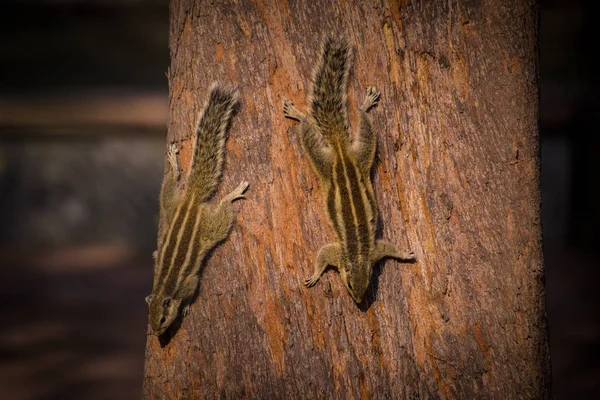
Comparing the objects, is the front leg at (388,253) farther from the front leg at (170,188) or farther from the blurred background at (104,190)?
the blurred background at (104,190)

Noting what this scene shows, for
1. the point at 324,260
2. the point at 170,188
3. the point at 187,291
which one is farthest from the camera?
the point at 170,188

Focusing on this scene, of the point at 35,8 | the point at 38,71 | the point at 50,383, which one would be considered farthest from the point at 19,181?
the point at 50,383

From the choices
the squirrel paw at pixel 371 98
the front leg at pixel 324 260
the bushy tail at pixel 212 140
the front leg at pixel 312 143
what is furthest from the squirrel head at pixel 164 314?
the squirrel paw at pixel 371 98

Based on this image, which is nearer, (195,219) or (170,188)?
(195,219)

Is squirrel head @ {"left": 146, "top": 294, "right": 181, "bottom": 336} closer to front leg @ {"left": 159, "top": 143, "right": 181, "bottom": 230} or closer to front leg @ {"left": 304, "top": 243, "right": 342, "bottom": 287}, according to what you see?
front leg @ {"left": 159, "top": 143, "right": 181, "bottom": 230}

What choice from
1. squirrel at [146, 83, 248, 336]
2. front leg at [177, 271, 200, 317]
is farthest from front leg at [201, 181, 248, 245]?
front leg at [177, 271, 200, 317]

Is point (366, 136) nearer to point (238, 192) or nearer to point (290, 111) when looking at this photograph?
point (290, 111)

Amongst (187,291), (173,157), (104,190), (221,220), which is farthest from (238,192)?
(104,190)
